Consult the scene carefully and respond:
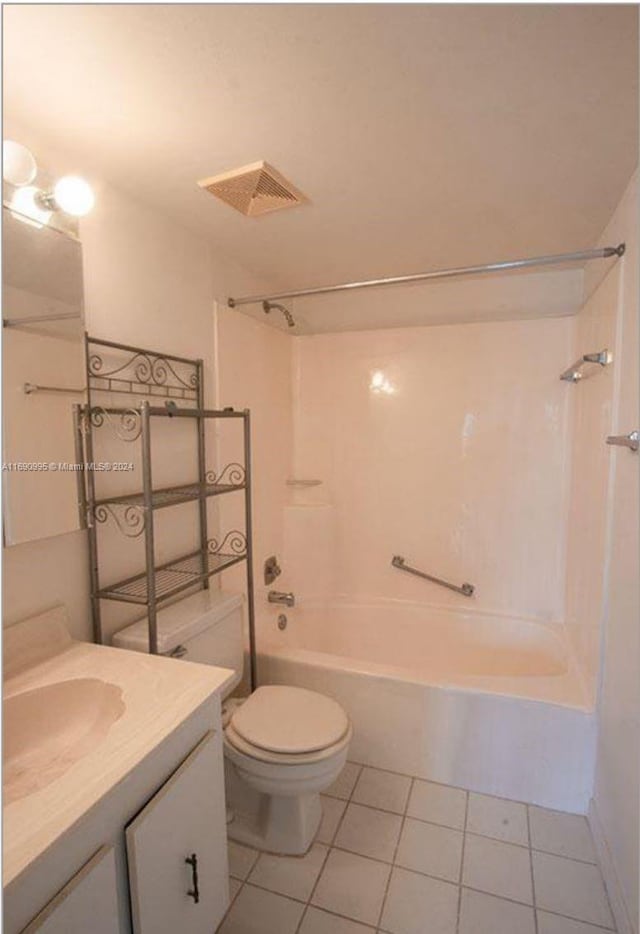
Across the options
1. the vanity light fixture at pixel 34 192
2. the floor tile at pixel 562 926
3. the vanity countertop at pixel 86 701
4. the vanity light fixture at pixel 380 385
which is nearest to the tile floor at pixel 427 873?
the floor tile at pixel 562 926

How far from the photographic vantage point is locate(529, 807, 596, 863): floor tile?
1.52 metres

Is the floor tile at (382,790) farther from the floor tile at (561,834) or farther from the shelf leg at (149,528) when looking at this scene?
the shelf leg at (149,528)

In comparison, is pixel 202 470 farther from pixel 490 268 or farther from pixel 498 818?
pixel 498 818

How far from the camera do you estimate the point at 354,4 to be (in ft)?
2.80

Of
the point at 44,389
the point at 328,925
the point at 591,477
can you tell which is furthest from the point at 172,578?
the point at 591,477

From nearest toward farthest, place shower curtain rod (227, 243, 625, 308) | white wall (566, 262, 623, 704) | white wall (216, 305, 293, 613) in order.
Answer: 1. shower curtain rod (227, 243, 625, 308)
2. white wall (566, 262, 623, 704)
3. white wall (216, 305, 293, 613)

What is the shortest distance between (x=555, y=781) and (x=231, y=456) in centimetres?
180

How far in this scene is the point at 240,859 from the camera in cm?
150

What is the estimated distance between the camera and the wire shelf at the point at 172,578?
4.71 ft

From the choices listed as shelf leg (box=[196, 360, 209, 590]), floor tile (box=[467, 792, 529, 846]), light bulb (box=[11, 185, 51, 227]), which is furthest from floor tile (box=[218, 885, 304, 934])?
light bulb (box=[11, 185, 51, 227])

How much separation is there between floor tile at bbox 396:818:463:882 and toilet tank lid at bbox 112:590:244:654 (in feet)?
3.18

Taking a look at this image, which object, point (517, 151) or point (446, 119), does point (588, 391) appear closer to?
point (517, 151)

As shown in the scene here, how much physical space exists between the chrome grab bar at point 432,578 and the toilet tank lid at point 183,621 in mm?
1151

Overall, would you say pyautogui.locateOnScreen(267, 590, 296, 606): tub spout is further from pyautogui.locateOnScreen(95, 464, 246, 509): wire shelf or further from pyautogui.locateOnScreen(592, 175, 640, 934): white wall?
pyautogui.locateOnScreen(592, 175, 640, 934): white wall
